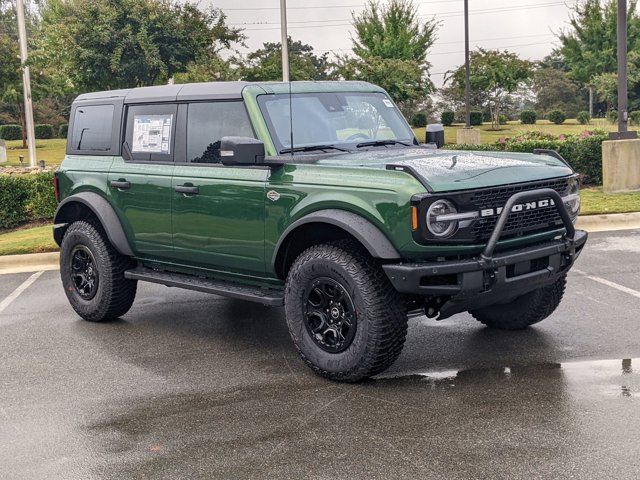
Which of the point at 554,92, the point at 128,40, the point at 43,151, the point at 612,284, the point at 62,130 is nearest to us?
the point at 612,284

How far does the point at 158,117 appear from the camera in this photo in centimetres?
711

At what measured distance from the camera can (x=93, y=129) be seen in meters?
7.78

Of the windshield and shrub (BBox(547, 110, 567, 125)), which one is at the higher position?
shrub (BBox(547, 110, 567, 125))

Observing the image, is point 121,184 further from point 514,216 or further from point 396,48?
point 396,48

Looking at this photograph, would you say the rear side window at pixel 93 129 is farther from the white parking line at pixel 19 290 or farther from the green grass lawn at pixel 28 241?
the green grass lawn at pixel 28 241

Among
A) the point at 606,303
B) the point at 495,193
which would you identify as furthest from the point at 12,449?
the point at 606,303

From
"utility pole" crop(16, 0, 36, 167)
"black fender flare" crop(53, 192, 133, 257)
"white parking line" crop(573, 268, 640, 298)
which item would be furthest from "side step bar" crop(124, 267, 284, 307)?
"utility pole" crop(16, 0, 36, 167)

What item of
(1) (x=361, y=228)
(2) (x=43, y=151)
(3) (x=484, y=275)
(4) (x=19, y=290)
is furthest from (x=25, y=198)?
(2) (x=43, y=151)

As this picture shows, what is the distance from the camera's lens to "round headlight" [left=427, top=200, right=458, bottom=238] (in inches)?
203

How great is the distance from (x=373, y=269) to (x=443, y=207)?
24.9 inches

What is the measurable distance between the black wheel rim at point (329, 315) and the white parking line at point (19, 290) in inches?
165

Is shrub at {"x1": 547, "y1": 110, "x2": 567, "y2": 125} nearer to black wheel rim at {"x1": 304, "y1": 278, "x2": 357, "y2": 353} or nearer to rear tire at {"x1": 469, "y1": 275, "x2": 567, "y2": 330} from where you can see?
rear tire at {"x1": 469, "y1": 275, "x2": 567, "y2": 330}

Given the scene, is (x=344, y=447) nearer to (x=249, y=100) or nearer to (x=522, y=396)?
(x=522, y=396)

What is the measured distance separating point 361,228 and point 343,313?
618mm
